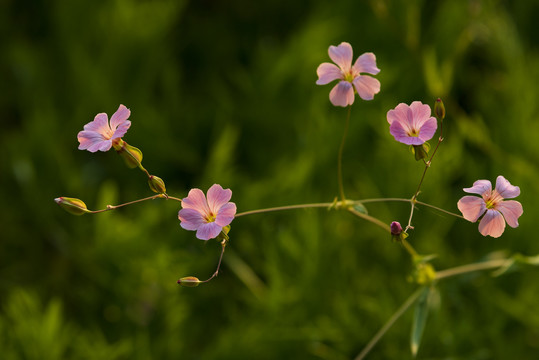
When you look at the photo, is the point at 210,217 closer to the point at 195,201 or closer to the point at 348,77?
the point at 195,201

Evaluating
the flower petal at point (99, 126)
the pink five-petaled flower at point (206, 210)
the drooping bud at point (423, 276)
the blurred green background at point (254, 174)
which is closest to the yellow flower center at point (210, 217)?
the pink five-petaled flower at point (206, 210)

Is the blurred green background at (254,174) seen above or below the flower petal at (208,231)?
below

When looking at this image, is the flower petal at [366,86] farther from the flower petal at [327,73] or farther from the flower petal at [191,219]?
the flower petal at [191,219]

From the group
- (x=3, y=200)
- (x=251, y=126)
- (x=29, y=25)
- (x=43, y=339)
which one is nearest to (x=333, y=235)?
(x=251, y=126)

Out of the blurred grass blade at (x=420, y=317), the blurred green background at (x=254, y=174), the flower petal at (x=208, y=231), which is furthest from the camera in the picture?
the blurred green background at (x=254, y=174)

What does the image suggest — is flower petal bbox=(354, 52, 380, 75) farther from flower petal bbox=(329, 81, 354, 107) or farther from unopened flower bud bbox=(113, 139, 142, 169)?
unopened flower bud bbox=(113, 139, 142, 169)

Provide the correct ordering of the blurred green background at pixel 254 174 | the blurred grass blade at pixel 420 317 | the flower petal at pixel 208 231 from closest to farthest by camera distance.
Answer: the flower petal at pixel 208 231 < the blurred grass blade at pixel 420 317 < the blurred green background at pixel 254 174

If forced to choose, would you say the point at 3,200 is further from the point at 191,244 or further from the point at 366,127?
the point at 366,127
